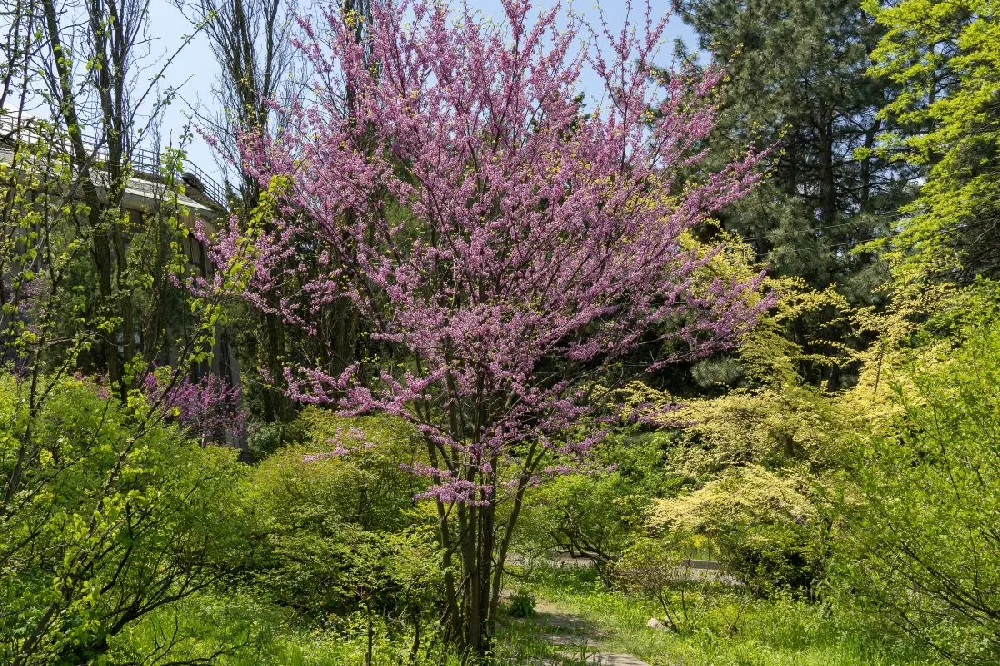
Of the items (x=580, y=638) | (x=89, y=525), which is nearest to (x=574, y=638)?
(x=580, y=638)

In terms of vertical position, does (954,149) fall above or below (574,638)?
above

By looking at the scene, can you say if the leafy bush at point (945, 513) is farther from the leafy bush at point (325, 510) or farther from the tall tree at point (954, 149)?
the tall tree at point (954, 149)

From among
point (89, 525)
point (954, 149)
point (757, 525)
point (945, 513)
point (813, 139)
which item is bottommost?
point (757, 525)

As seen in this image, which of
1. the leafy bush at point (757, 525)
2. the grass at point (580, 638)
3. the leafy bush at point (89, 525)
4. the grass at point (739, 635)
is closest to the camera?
the leafy bush at point (89, 525)

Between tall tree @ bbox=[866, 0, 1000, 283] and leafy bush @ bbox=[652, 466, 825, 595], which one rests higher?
tall tree @ bbox=[866, 0, 1000, 283]

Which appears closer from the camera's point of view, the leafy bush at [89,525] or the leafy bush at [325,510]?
the leafy bush at [89,525]

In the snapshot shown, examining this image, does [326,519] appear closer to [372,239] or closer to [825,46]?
[372,239]

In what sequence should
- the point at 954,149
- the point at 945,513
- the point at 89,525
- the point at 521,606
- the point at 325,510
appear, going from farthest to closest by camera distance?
1. the point at 954,149
2. the point at 521,606
3. the point at 325,510
4. the point at 945,513
5. the point at 89,525

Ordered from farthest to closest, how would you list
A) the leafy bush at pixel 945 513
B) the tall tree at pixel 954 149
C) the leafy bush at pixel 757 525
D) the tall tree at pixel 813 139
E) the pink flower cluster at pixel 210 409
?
the tall tree at pixel 813 139 < the pink flower cluster at pixel 210 409 < the tall tree at pixel 954 149 < the leafy bush at pixel 757 525 < the leafy bush at pixel 945 513

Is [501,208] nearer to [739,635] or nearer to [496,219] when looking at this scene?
[496,219]

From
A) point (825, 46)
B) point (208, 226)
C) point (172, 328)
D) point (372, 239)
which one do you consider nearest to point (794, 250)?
point (825, 46)

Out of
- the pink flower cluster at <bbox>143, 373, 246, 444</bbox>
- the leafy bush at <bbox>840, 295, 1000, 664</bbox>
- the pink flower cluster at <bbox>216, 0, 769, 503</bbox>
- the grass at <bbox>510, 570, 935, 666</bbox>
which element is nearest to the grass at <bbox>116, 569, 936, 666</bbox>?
the grass at <bbox>510, 570, 935, 666</bbox>

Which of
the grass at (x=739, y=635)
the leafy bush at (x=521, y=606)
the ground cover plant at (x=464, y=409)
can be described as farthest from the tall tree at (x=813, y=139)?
the leafy bush at (x=521, y=606)

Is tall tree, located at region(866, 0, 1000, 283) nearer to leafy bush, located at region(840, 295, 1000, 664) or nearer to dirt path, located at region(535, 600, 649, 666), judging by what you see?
leafy bush, located at region(840, 295, 1000, 664)
